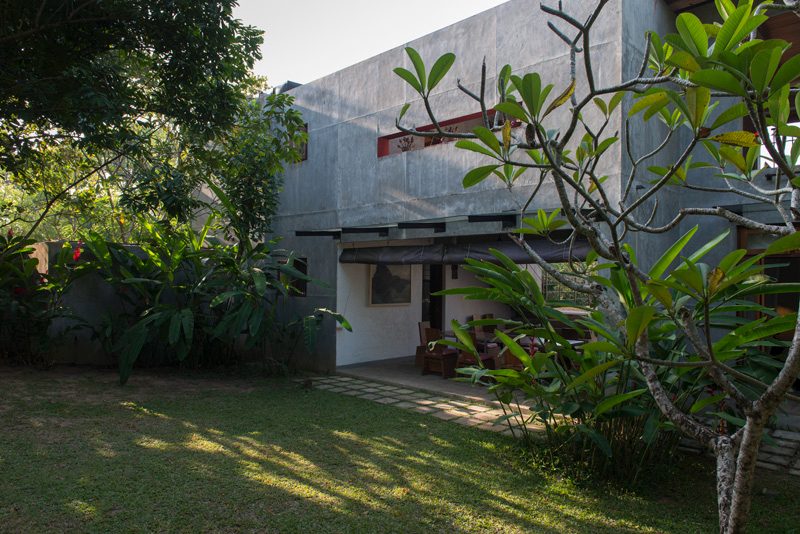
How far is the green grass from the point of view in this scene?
137 inches

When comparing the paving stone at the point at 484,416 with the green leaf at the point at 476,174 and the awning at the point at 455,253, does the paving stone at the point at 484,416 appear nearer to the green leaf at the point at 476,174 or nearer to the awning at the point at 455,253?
the awning at the point at 455,253

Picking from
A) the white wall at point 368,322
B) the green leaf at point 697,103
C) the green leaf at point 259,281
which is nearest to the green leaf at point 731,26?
the green leaf at point 697,103

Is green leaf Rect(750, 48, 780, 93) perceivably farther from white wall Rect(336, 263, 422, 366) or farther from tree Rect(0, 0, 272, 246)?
white wall Rect(336, 263, 422, 366)

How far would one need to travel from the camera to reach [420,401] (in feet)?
23.9

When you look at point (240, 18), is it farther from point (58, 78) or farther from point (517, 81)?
point (517, 81)

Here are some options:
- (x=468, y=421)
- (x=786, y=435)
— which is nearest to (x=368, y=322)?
(x=468, y=421)

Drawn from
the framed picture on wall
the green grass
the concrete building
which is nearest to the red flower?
the green grass

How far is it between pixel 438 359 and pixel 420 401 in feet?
6.05

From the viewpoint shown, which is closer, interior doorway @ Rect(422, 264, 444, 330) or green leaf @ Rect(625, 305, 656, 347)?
green leaf @ Rect(625, 305, 656, 347)

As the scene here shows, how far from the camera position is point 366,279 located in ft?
33.2

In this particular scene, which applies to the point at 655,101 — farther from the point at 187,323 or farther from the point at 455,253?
the point at 187,323

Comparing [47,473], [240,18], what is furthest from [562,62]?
[47,473]

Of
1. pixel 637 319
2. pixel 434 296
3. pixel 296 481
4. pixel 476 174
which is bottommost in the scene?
pixel 296 481

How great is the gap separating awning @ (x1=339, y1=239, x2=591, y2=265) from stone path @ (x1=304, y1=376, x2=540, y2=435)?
1.85 meters
